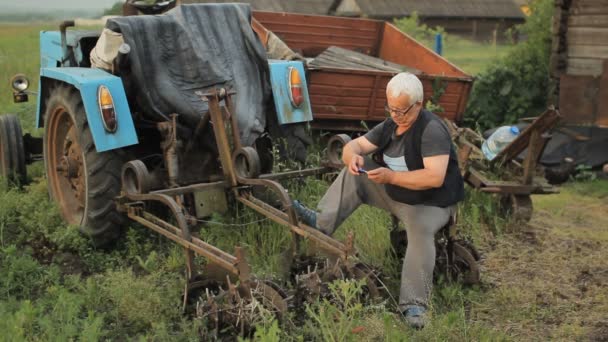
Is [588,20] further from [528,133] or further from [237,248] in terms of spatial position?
[237,248]

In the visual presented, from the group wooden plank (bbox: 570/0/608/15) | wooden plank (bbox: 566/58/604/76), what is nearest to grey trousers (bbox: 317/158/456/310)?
wooden plank (bbox: 566/58/604/76)

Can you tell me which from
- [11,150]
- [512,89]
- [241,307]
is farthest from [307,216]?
[512,89]

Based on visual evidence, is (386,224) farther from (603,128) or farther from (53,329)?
(603,128)

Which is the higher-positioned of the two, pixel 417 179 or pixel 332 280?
pixel 417 179

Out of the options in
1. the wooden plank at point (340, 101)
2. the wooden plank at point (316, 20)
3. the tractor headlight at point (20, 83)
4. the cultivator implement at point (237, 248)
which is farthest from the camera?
the wooden plank at point (316, 20)

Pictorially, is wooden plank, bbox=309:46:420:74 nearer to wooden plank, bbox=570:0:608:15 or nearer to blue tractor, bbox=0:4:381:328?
blue tractor, bbox=0:4:381:328

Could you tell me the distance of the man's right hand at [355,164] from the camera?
4.80m

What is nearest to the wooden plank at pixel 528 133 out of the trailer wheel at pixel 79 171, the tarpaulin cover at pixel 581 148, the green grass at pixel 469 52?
the tarpaulin cover at pixel 581 148

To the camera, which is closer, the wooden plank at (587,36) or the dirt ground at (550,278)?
the dirt ground at (550,278)

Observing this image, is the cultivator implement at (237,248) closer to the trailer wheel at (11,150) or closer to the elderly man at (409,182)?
the elderly man at (409,182)

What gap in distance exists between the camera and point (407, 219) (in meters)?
4.76

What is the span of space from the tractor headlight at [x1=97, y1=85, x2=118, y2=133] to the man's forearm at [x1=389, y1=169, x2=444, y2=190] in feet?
6.85

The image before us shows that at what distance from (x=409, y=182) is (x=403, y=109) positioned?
43 cm

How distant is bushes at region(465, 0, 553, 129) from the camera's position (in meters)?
11.2
